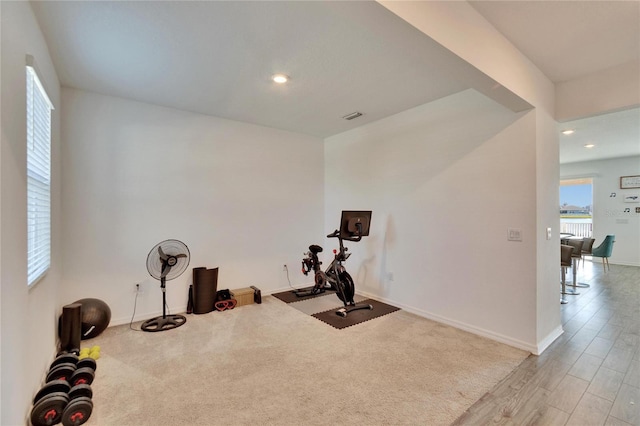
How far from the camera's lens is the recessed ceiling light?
2.88 meters

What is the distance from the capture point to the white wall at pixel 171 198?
325 centimetres

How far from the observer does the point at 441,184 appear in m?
3.50

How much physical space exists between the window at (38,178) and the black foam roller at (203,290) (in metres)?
1.55

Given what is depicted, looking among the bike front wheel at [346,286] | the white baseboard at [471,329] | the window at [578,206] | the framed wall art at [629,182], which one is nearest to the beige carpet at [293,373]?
the white baseboard at [471,329]

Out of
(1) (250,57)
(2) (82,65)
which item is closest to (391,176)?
(1) (250,57)

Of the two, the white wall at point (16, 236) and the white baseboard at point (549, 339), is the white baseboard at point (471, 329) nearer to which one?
the white baseboard at point (549, 339)

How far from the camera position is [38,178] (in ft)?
7.19

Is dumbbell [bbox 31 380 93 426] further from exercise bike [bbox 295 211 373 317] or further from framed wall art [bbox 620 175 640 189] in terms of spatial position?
framed wall art [bbox 620 175 640 189]

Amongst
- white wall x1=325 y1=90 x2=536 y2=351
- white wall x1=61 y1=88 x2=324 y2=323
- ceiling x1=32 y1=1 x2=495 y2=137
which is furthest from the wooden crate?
ceiling x1=32 y1=1 x2=495 y2=137

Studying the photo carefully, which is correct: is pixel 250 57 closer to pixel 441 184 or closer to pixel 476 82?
pixel 476 82

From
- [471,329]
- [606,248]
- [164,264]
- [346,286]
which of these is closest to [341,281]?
[346,286]

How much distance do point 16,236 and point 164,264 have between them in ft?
5.91

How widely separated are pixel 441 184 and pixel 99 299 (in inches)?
164

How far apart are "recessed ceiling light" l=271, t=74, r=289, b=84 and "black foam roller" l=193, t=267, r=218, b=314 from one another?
8.18 feet
